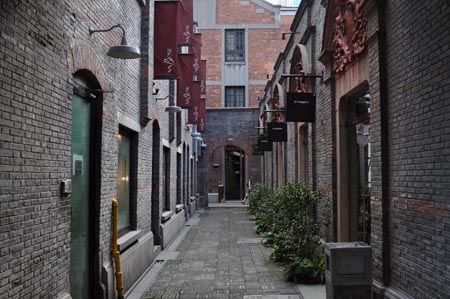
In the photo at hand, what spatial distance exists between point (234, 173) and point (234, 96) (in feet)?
18.7

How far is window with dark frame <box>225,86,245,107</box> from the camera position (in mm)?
34344

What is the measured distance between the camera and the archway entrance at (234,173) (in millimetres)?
35375

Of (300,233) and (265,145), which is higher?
(265,145)

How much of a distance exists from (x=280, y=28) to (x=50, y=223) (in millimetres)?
31832

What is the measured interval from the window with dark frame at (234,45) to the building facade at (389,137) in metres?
24.6

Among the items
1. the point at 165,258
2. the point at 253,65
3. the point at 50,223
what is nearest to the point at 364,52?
the point at 50,223

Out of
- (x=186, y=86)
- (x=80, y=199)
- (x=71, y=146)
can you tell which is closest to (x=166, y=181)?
A: (x=186, y=86)

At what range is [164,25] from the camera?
35.3ft

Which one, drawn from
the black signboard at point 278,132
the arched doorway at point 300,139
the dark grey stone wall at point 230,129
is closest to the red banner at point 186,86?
the black signboard at point 278,132

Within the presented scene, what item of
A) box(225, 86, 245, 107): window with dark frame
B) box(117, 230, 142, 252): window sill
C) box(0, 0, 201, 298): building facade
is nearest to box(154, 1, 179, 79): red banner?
box(0, 0, 201, 298): building facade

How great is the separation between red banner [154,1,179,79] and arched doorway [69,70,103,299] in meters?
3.83

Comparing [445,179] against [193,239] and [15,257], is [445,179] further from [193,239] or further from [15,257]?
[193,239]

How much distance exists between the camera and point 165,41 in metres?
10.8

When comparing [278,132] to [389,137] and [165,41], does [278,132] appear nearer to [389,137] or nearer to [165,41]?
[165,41]
